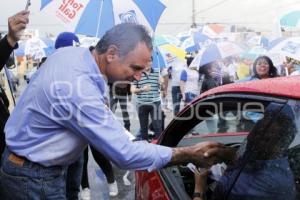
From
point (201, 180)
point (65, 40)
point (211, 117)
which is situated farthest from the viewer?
point (65, 40)

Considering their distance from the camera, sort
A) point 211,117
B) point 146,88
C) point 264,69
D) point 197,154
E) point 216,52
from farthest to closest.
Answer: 1. point 216,52
2. point 146,88
3. point 264,69
4. point 211,117
5. point 197,154

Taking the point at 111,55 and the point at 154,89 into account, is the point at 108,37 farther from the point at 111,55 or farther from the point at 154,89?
the point at 154,89

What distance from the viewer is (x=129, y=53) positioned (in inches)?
81.3

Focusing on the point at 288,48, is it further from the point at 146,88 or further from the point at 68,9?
the point at 68,9

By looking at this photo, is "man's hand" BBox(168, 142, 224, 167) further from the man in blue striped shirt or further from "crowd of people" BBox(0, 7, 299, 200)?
the man in blue striped shirt

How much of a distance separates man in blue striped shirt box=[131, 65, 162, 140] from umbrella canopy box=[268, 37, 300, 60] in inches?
79.5

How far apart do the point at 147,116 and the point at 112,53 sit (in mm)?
5407

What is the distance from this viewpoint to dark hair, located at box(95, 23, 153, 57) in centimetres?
207

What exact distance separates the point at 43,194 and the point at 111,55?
0.79 m

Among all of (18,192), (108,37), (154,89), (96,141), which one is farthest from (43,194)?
(154,89)

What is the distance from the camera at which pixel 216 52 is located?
27.3ft

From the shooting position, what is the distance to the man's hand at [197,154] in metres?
2.17

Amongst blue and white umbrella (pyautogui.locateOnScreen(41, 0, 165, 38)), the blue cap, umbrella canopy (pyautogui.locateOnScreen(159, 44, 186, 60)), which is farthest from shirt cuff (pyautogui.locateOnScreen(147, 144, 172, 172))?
umbrella canopy (pyautogui.locateOnScreen(159, 44, 186, 60))

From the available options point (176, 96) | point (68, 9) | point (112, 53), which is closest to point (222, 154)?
point (112, 53)
